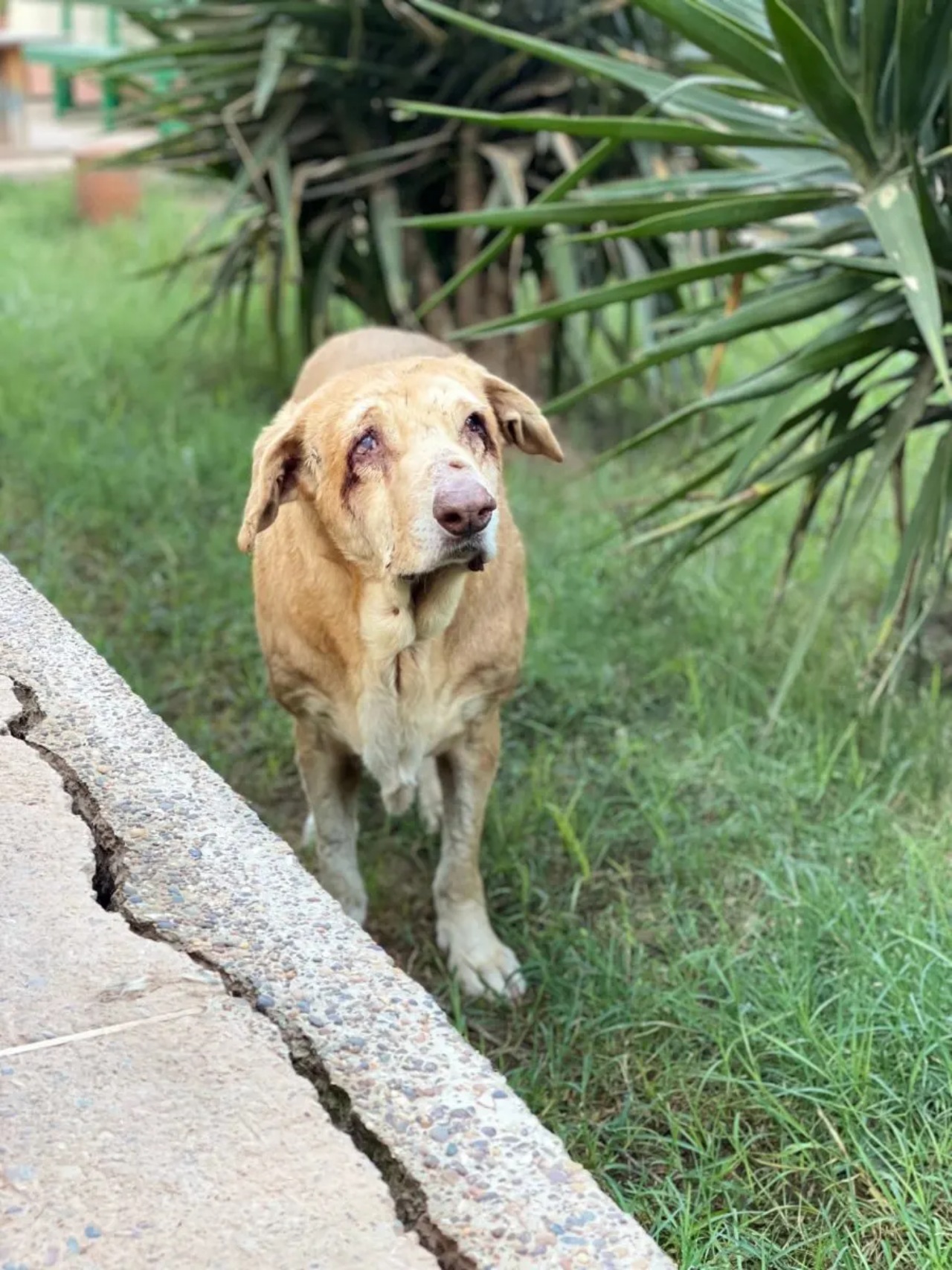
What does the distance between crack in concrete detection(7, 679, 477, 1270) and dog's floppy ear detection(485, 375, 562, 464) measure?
946mm

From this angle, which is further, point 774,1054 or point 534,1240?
point 774,1054

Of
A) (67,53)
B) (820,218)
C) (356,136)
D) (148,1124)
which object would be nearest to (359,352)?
(820,218)

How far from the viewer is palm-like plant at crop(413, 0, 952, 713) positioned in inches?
111

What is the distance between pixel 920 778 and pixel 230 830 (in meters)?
1.83

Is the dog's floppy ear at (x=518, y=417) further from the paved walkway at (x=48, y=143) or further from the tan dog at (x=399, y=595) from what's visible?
the paved walkway at (x=48, y=143)

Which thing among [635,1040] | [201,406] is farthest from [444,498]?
[201,406]

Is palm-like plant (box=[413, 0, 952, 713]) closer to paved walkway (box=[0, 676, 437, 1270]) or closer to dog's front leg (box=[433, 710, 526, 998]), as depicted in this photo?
dog's front leg (box=[433, 710, 526, 998])

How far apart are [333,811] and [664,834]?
28.1 inches

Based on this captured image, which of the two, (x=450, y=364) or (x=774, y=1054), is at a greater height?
(x=450, y=364)

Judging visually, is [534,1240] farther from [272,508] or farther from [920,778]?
[920,778]

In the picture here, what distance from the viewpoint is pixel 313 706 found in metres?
2.62

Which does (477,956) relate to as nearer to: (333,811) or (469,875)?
(469,875)

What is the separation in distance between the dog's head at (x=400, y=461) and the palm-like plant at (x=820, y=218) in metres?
0.78

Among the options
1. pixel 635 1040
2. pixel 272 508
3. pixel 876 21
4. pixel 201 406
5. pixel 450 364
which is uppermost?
pixel 876 21
